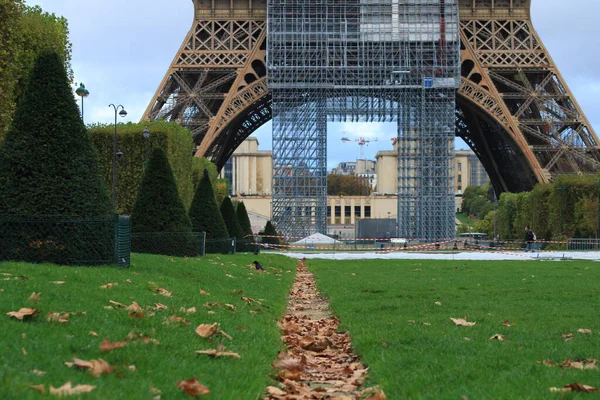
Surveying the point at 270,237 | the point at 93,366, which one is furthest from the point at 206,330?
the point at 270,237

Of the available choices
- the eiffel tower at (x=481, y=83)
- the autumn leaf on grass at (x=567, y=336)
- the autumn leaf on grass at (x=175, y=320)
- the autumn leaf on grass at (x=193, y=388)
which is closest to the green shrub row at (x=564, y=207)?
the eiffel tower at (x=481, y=83)

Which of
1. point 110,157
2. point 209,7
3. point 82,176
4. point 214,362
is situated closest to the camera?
point 214,362

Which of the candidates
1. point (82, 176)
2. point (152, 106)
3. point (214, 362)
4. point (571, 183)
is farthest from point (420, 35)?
point (214, 362)

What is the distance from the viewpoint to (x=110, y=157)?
36281mm

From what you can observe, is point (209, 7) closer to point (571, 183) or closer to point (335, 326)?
point (571, 183)

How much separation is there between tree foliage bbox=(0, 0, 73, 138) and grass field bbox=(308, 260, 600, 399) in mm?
10818

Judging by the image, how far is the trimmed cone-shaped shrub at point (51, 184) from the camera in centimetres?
1265

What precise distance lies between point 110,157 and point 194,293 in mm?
26589

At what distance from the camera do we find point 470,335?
7.88 m

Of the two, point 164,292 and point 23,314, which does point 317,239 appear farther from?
point 23,314

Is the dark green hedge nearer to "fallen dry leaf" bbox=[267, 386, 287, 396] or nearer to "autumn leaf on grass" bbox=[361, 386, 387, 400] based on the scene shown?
"fallen dry leaf" bbox=[267, 386, 287, 396]

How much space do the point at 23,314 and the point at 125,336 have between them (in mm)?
786

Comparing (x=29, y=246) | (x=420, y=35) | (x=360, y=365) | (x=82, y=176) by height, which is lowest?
(x=360, y=365)

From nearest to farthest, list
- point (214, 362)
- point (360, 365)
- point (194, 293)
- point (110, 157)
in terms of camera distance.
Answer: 1. point (214, 362)
2. point (360, 365)
3. point (194, 293)
4. point (110, 157)
